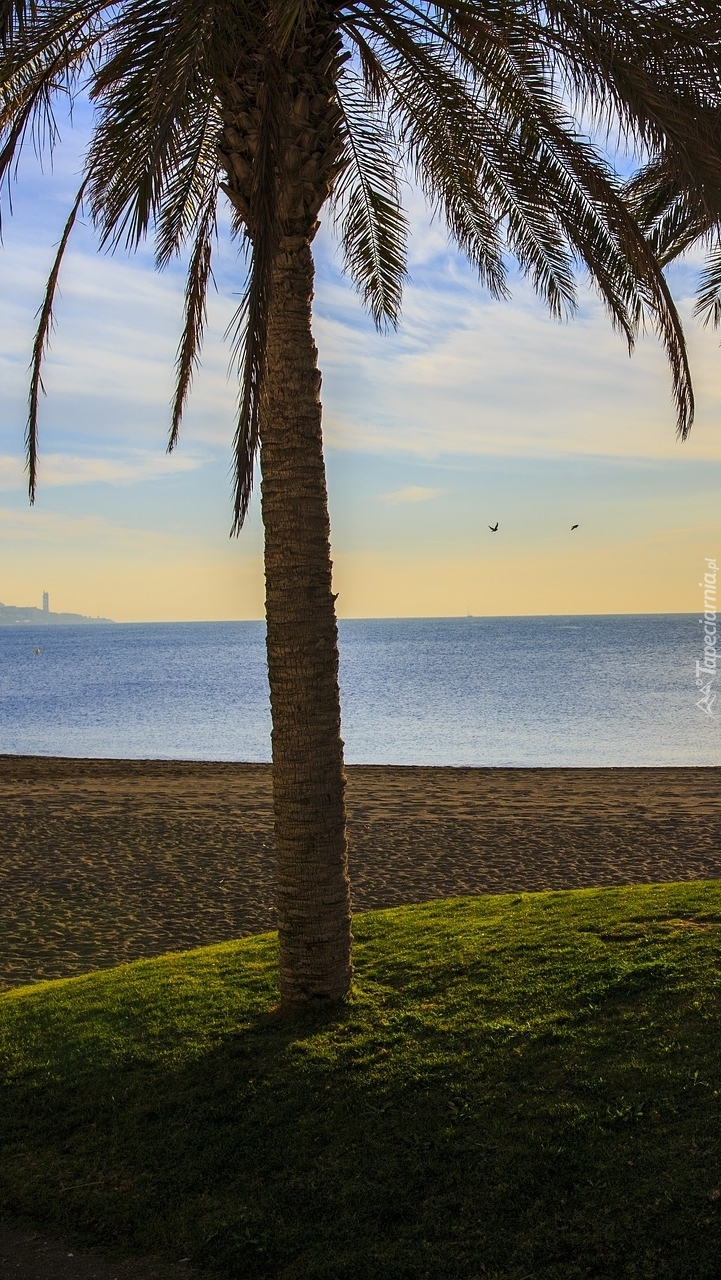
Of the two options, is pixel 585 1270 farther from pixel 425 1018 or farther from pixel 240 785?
pixel 240 785

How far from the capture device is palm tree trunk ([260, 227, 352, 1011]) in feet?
20.9

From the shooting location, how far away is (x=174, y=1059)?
6.25m

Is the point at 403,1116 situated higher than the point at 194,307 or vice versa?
the point at 194,307

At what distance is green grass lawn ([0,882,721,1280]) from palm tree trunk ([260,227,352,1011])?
3.08ft

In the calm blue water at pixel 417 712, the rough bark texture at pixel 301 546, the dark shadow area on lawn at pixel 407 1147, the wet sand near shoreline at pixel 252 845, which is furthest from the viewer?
the calm blue water at pixel 417 712

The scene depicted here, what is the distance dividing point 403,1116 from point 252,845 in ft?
32.4

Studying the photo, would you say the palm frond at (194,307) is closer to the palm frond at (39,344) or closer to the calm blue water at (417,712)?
the palm frond at (39,344)

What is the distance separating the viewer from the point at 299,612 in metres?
6.37

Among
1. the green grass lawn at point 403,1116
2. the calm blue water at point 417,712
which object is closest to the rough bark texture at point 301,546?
the green grass lawn at point 403,1116

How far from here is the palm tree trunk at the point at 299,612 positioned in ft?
20.9

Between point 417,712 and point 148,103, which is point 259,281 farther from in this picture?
point 417,712

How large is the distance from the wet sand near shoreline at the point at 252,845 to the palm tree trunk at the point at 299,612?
3804 millimetres

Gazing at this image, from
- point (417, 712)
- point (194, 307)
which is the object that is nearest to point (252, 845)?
point (194, 307)

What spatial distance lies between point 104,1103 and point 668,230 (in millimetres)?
9579
